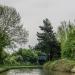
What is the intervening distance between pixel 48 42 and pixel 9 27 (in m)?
61.8

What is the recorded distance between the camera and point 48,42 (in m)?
125

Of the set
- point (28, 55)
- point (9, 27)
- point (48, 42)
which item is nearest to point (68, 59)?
point (9, 27)

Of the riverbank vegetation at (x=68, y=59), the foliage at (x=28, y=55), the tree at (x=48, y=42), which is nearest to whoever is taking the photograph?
the riverbank vegetation at (x=68, y=59)

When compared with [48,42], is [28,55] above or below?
below

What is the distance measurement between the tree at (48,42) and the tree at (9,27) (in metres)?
58.2

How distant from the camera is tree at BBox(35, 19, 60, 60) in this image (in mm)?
124750

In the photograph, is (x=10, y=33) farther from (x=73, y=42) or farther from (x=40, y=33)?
(x=40, y=33)

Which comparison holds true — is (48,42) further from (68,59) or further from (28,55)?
(68,59)

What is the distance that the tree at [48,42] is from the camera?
124750 mm

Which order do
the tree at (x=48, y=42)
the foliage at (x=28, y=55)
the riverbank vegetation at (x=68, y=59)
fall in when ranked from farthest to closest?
the foliage at (x=28, y=55) → the tree at (x=48, y=42) → the riverbank vegetation at (x=68, y=59)

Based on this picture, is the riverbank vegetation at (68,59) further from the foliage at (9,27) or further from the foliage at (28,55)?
the foliage at (28,55)

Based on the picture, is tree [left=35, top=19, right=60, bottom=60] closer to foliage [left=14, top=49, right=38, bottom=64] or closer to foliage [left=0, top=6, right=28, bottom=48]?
foliage [left=14, top=49, right=38, bottom=64]

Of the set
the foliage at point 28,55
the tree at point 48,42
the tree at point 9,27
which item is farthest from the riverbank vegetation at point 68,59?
the foliage at point 28,55

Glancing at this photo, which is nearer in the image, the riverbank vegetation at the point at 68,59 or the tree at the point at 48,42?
the riverbank vegetation at the point at 68,59
